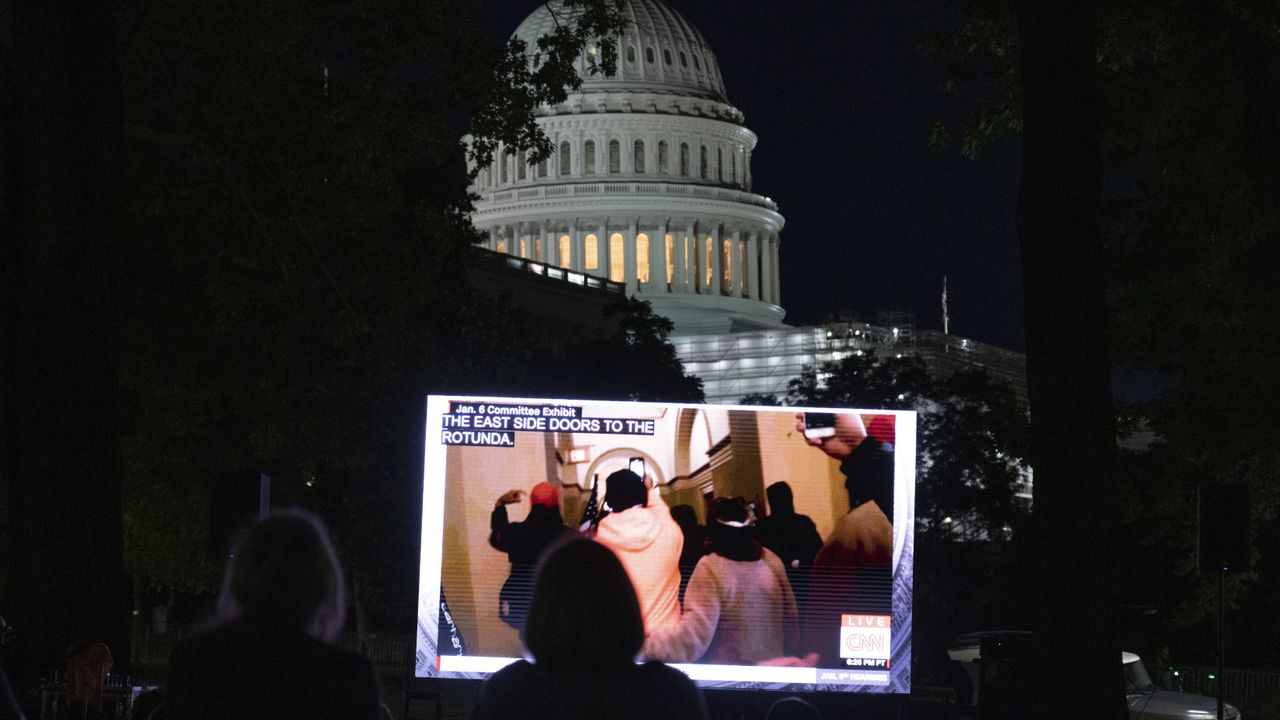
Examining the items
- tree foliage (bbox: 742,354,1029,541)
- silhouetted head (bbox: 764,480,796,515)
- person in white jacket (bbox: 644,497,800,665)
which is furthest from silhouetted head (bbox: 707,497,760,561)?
tree foliage (bbox: 742,354,1029,541)

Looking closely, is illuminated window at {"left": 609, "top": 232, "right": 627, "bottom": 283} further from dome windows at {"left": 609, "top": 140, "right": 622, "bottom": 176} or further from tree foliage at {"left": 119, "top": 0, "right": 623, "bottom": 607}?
tree foliage at {"left": 119, "top": 0, "right": 623, "bottom": 607}

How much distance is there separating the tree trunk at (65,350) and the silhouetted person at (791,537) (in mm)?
4542

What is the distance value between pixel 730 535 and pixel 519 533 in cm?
144

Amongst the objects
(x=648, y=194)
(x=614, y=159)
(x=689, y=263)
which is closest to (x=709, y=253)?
(x=689, y=263)

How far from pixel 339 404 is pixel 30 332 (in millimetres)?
12628

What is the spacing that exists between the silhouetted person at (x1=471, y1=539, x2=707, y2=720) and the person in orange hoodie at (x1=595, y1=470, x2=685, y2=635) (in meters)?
8.34

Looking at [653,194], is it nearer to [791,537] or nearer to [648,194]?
[648,194]

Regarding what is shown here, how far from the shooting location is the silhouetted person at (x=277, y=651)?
5371mm

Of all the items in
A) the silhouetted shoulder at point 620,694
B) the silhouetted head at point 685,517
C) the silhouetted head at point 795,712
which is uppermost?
the silhouetted head at point 685,517

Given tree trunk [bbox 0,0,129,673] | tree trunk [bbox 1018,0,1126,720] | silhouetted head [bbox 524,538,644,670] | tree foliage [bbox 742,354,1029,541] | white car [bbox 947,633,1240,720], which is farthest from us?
tree foliage [bbox 742,354,1029,541]

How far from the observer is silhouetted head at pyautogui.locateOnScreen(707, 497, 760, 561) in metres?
13.7

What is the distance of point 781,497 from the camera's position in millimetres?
13891

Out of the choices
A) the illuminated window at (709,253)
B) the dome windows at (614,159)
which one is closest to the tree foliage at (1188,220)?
the illuminated window at (709,253)

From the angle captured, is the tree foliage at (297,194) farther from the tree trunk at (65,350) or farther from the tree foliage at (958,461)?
the tree foliage at (958,461)
